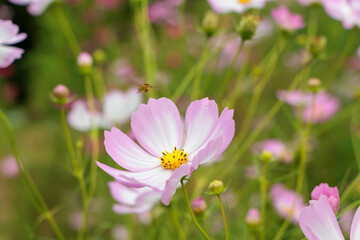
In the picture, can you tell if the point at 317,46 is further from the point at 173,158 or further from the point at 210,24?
the point at 173,158

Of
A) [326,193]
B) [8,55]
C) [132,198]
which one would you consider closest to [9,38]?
[8,55]

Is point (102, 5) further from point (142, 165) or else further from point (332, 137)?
point (142, 165)

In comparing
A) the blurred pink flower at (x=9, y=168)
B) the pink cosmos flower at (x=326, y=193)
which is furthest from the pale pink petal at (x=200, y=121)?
the blurred pink flower at (x=9, y=168)

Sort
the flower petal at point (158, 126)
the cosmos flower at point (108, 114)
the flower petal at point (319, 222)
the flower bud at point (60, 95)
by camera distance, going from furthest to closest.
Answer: the cosmos flower at point (108, 114)
the flower bud at point (60, 95)
the flower petal at point (158, 126)
the flower petal at point (319, 222)

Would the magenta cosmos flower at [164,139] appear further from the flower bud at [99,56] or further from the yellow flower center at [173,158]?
the flower bud at [99,56]

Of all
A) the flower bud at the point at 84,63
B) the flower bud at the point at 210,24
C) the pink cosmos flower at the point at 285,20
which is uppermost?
the flower bud at the point at 210,24

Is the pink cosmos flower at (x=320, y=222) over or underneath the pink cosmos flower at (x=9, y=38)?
underneath

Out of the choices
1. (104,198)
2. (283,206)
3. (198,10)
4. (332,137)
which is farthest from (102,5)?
(283,206)
